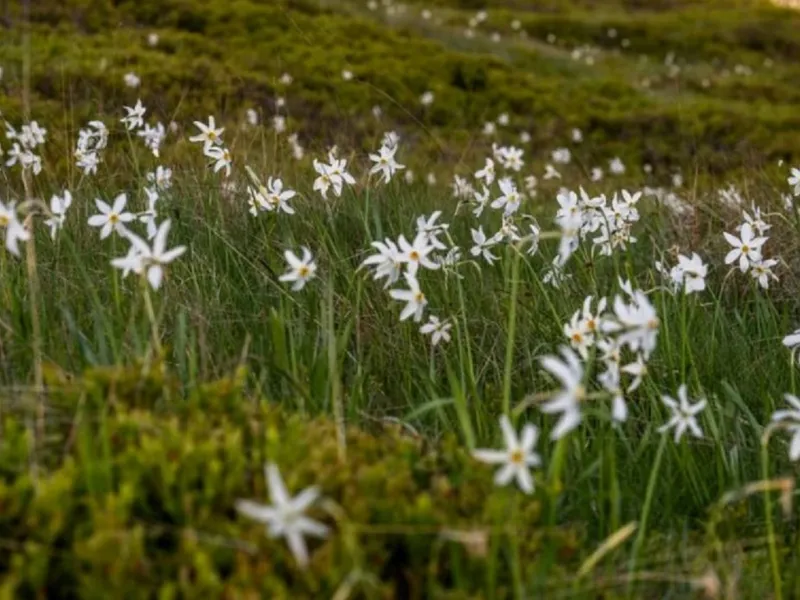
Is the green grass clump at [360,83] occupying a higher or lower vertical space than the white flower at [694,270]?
higher

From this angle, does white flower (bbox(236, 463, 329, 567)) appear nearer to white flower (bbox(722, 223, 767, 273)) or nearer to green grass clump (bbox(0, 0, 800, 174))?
white flower (bbox(722, 223, 767, 273))

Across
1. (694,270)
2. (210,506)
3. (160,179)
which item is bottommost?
(210,506)

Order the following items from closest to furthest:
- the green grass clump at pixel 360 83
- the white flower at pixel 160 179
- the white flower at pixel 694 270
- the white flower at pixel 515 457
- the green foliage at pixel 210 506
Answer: the green foliage at pixel 210 506 < the white flower at pixel 515 457 < the white flower at pixel 694 270 < the white flower at pixel 160 179 < the green grass clump at pixel 360 83

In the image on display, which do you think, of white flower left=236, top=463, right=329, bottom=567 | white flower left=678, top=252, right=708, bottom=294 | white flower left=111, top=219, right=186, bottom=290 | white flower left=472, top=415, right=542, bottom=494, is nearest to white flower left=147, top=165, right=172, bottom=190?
white flower left=111, top=219, right=186, bottom=290

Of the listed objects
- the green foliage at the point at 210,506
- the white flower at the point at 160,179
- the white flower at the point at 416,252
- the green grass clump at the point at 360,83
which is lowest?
the green foliage at the point at 210,506

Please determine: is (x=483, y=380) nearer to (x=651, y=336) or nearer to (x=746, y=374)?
(x=746, y=374)

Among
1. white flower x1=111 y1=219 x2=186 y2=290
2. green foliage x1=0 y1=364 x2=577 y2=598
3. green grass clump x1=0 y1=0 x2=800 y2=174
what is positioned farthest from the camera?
green grass clump x1=0 y1=0 x2=800 y2=174

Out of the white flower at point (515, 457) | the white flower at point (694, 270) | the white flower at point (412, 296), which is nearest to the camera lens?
the white flower at point (515, 457)

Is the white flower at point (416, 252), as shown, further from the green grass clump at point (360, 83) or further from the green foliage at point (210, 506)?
the green grass clump at point (360, 83)

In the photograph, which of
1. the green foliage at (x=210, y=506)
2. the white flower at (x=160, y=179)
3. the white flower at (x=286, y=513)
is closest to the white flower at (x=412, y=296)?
the green foliage at (x=210, y=506)

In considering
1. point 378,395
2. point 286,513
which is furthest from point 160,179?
point 286,513

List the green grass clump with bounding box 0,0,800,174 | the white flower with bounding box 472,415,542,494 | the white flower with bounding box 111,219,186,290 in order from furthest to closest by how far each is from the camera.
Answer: the green grass clump with bounding box 0,0,800,174 < the white flower with bounding box 111,219,186,290 < the white flower with bounding box 472,415,542,494

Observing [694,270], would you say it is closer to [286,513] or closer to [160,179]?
[286,513]

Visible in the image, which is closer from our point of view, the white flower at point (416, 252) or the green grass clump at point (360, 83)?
the white flower at point (416, 252)
